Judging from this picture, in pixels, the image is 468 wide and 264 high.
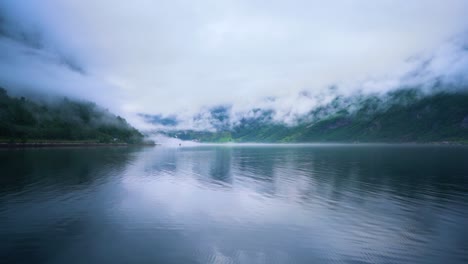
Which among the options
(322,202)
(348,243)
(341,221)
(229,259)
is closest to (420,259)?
(348,243)

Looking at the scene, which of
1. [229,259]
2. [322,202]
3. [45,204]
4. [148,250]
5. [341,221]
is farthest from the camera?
[322,202]

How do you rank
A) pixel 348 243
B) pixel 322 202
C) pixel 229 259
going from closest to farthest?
pixel 229 259 < pixel 348 243 < pixel 322 202

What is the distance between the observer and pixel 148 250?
15.4 metres

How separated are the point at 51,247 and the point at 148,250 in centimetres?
611

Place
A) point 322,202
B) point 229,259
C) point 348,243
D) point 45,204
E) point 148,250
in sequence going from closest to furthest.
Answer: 1. point 229,259
2. point 148,250
3. point 348,243
4. point 45,204
5. point 322,202

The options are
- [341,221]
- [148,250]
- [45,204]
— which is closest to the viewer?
[148,250]

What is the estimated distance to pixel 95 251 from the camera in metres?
15.2

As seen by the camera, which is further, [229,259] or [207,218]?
[207,218]

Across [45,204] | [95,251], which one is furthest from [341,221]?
[45,204]

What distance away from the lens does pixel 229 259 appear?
14.4 m

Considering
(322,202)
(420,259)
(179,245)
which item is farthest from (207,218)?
(420,259)

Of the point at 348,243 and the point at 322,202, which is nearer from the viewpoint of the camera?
the point at 348,243

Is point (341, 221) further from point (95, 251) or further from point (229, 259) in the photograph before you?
point (95, 251)

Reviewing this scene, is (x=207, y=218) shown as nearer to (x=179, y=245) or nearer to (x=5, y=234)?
(x=179, y=245)
